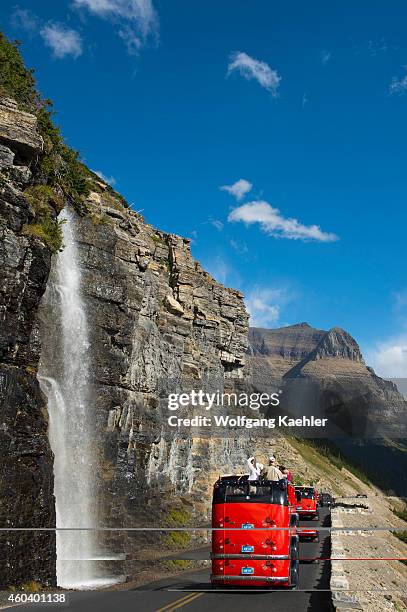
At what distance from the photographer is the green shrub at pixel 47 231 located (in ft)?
83.2

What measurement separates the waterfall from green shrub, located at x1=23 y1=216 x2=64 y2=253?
2717 mm

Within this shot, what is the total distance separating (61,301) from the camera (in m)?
31.4

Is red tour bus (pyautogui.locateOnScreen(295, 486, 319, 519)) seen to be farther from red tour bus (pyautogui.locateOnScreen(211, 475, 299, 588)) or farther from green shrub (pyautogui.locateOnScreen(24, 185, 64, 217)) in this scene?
red tour bus (pyautogui.locateOnScreen(211, 475, 299, 588))

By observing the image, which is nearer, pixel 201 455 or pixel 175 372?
pixel 175 372

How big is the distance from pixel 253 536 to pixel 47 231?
17.1 metres

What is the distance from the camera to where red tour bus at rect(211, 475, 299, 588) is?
1711cm

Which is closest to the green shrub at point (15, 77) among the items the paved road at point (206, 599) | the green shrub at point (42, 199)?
the green shrub at point (42, 199)

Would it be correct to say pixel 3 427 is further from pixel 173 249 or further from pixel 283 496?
pixel 173 249

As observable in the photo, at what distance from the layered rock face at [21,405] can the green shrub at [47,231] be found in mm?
766

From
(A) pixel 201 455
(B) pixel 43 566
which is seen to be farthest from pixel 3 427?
(A) pixel 201 455

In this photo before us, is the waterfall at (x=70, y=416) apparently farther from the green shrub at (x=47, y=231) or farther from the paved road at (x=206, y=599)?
the paved road at (x=206, y=599)

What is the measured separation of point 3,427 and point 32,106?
20676 mm

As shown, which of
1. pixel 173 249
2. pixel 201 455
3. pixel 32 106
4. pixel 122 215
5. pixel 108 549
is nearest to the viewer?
pixel 108 549

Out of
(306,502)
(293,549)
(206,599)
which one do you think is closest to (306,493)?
(306,502)
